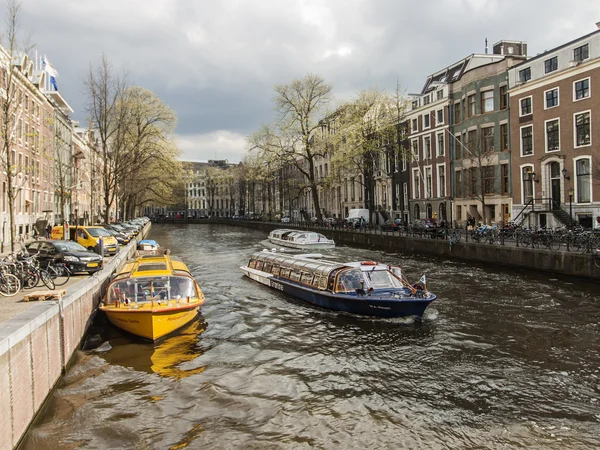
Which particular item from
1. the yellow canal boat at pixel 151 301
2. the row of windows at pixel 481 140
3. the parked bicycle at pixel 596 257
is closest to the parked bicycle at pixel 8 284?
the yellow canal boat at pixel 151 301

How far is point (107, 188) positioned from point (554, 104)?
138 feet

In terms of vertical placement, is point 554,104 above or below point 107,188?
above

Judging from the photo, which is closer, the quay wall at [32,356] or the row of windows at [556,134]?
the quay wall at [32,356]

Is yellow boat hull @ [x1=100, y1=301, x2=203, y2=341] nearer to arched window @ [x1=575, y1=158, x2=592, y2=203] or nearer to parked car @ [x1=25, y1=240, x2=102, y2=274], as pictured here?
parked car @ [x1=25, y1=240, x2=102, y2=274]

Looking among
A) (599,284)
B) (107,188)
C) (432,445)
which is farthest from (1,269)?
(107,188)

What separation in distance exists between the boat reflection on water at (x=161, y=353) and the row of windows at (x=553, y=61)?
3763 cm

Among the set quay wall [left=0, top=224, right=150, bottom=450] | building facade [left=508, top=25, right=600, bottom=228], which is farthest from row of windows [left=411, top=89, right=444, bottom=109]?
quay wall [left=0, top=224, right=150, bottom=450]

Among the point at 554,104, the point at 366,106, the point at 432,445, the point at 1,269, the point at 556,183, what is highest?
the point at 366,106

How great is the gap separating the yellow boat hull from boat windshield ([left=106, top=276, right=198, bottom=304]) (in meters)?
0.57

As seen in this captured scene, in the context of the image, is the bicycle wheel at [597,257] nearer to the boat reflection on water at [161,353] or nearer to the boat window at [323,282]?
the boat window at [323,282]

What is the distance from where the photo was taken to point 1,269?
51.0 ft

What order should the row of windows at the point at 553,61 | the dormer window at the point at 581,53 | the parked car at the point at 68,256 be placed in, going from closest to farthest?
the parked car at the point at 68,256 < the dormer window at the point at 581,53 < the row of windows at the point at 553,61

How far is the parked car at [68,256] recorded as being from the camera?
68.4 feet

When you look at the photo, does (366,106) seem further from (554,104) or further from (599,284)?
(599,284)
